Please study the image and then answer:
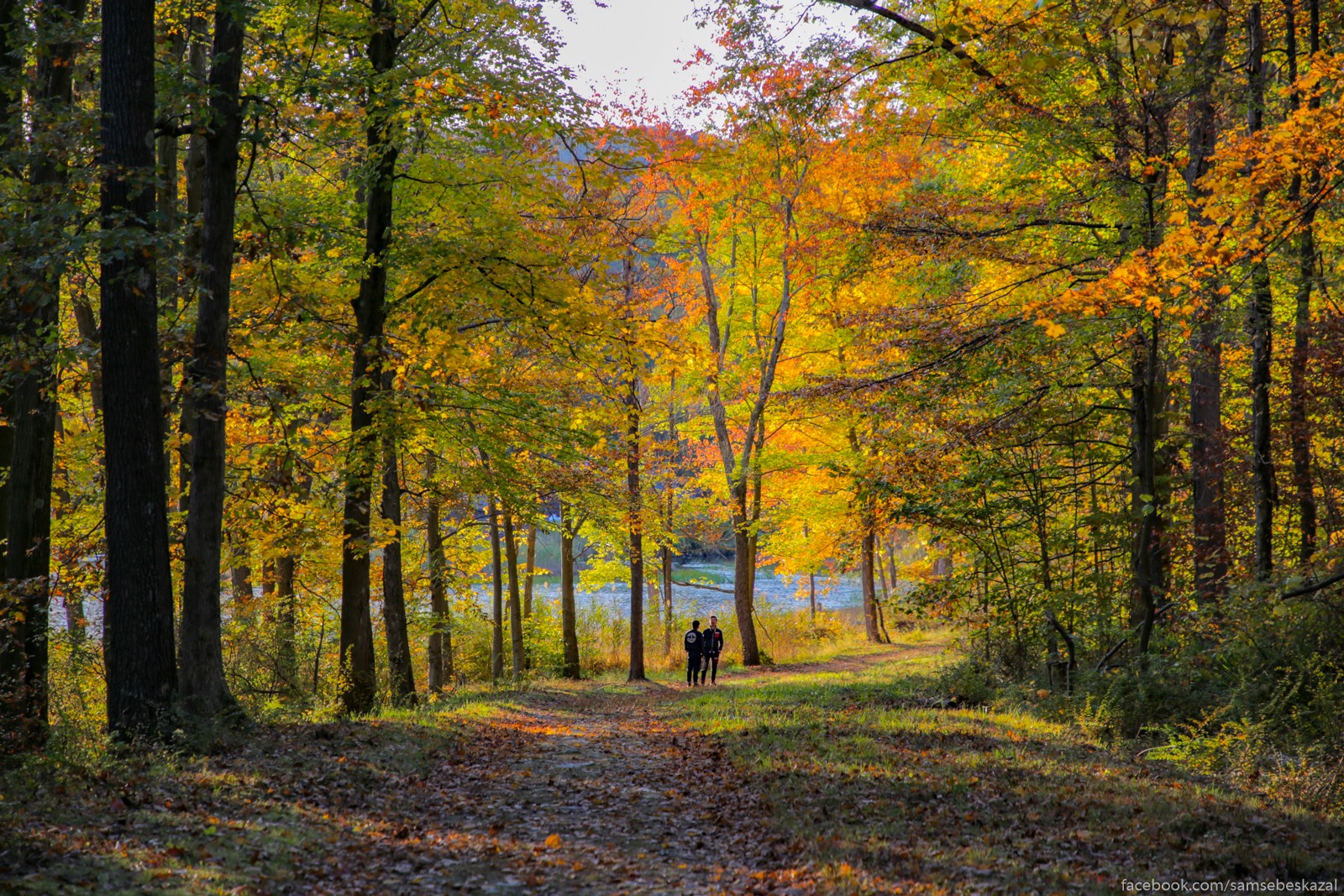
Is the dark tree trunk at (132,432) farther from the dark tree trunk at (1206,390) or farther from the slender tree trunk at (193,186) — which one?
the dark tree trunk at (1206,390)

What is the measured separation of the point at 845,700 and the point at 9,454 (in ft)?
38.5

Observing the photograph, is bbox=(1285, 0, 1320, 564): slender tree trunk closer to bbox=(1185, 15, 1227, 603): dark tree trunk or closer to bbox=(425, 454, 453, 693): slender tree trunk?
bbox=(1185, 15, 1227, 603): dark tree trunk

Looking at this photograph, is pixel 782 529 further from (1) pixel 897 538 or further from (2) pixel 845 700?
(1) pixel 897 538

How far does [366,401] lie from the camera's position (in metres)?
12.6

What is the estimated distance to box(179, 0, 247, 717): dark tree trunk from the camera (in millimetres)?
9672

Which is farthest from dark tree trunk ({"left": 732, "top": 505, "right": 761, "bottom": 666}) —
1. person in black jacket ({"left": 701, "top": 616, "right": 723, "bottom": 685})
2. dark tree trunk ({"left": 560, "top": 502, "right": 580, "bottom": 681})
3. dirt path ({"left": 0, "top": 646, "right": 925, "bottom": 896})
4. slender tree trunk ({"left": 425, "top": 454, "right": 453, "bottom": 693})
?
dirt path ({"left": 0, "top": 646, "right": 925, "bottom": 896})

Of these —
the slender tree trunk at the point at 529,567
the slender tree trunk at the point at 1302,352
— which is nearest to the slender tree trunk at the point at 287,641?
the slender tree trunk at the point at 529,567

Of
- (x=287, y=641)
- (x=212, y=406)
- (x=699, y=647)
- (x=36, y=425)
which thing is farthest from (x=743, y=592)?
(x=36, y=425)

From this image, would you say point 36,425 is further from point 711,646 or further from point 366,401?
point 711,646

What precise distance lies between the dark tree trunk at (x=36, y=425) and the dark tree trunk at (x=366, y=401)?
3.51 meters

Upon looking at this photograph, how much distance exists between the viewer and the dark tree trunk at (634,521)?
1972 centimetres

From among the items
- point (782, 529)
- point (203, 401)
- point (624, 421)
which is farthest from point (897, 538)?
point (203, 401)

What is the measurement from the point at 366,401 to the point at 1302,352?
12.2 metres

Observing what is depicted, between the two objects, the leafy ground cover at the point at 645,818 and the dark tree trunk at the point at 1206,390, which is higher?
the dark tree trunk at the point at 1206,390
